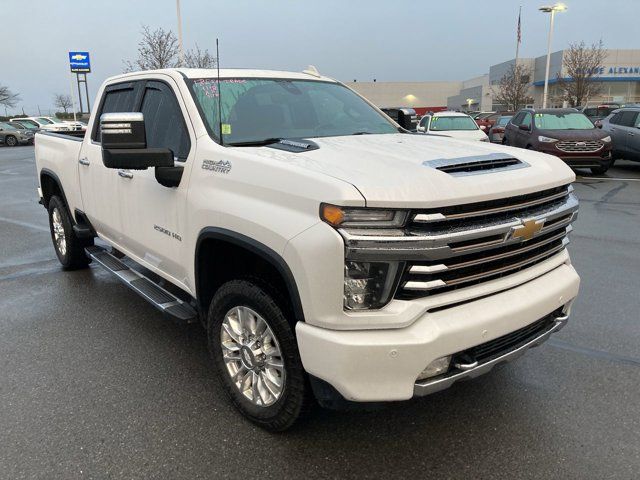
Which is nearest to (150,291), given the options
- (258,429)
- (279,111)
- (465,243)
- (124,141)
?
(124,141)

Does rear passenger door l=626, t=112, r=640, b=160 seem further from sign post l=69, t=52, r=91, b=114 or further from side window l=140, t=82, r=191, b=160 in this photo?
sign post l=69, t=52, r=91, b=114

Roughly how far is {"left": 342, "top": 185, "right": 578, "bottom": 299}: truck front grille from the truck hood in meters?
0.07

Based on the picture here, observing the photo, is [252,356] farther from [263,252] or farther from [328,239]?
[328,239]

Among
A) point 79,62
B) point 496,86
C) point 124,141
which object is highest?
point 79,62

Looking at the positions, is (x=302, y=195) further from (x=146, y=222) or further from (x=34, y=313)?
(x=34, y=313)

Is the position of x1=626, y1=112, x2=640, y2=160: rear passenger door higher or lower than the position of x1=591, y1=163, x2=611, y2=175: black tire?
higher

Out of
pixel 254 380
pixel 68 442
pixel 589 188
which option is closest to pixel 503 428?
pixel 254 380

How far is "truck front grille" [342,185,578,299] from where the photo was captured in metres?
2.27

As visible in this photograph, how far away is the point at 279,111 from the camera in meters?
3.73

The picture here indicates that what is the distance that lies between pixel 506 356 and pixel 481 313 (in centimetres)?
32

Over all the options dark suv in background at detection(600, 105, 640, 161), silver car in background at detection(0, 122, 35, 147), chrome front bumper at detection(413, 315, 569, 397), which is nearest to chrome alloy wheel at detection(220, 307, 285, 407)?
chrome front bumper at detection(413, 315, 569, 397)

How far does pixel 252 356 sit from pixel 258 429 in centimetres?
43

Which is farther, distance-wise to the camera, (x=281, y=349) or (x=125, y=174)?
(x=125, y=174)

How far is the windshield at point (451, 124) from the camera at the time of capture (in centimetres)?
1712
